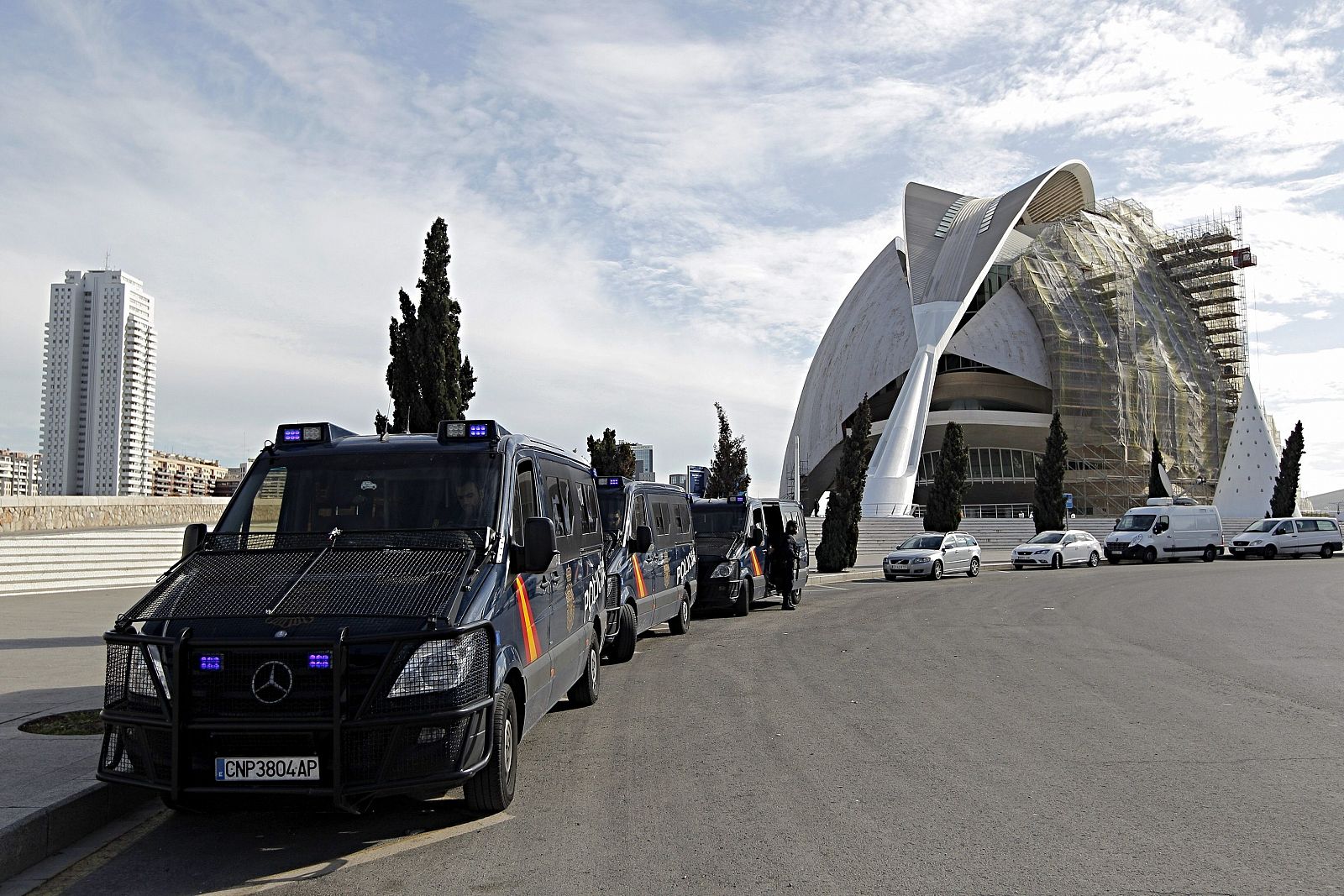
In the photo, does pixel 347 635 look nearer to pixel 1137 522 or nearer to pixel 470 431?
pixel 470 431

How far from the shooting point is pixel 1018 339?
67.8 meters

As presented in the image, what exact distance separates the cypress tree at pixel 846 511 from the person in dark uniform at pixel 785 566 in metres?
13.4

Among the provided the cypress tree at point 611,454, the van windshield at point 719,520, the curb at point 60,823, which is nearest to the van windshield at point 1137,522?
the cypress tree at point 611,454

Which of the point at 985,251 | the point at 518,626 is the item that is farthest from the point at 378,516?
the point at 985,251

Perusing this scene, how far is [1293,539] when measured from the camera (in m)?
40.9

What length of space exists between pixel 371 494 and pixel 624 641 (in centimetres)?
614

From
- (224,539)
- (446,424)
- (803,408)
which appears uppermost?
(803,408)

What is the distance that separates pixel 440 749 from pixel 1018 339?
67738 mm

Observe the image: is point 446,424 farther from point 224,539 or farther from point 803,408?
point 803,408

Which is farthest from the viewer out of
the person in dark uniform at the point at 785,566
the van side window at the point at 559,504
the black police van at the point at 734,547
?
the person in dark uniform at the point at 785,566

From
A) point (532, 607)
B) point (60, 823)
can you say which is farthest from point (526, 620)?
point (60, 823)

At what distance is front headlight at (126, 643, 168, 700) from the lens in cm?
500

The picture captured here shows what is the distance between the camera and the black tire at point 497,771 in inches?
213

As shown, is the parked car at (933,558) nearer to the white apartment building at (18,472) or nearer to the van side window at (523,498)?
the van side window at (523,498)
